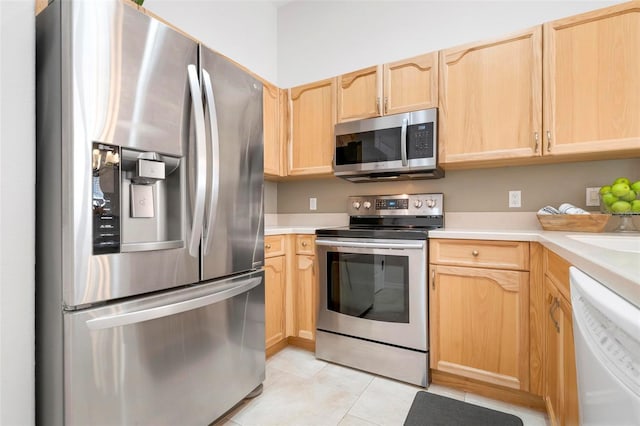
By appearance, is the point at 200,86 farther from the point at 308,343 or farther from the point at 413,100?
the point at 308,343

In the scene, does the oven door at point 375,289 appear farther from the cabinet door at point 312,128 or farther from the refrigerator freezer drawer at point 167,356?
the cabinet door at point 312,128

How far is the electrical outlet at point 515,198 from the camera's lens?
2.10 metres

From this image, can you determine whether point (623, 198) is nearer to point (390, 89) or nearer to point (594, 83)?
point (594, 83)

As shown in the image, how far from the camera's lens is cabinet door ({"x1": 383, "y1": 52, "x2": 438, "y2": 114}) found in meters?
2.07

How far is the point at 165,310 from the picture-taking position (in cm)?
119

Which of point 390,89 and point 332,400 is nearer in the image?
point 332,400

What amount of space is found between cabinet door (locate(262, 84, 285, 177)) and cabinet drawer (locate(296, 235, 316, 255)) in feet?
1.98

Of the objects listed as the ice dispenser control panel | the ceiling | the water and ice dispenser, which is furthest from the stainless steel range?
the ceiling

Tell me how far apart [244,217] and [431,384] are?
4.85ft

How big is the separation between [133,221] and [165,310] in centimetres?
35

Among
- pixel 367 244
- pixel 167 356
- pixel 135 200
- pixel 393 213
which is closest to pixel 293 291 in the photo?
pixel 367 244

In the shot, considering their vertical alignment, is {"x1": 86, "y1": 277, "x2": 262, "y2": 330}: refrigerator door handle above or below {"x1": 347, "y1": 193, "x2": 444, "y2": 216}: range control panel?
below

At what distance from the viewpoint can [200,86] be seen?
4.34ft

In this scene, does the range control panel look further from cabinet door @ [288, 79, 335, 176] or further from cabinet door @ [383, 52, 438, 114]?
cabinet door @ [383, 52, 438, 114]
